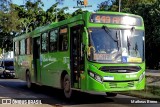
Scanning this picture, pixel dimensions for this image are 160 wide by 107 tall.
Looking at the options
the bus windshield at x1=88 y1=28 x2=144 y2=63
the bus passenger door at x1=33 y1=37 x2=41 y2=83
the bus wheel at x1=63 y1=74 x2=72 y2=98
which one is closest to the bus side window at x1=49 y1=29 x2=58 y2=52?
the bus wheel at x1=63 y1=74 x2=72 y2=98

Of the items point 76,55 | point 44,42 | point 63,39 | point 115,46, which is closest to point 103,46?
point 115,46

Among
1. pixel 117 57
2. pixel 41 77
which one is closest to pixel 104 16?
pixel 117 57

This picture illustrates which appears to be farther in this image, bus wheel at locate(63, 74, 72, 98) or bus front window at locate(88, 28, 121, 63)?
bus wheel at locate(63, 74, 72, 98)

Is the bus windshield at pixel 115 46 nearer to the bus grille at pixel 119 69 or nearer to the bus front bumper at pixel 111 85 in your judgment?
the bus grille at pixel 119 69

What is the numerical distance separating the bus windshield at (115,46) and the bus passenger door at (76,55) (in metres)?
0.58

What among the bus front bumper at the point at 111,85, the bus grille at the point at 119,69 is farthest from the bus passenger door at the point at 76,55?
the bus grille at the point at 119,69

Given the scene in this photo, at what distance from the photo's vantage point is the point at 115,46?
12867mm

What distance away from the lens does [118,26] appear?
43.1ft

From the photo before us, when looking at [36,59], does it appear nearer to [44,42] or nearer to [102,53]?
[44,42]

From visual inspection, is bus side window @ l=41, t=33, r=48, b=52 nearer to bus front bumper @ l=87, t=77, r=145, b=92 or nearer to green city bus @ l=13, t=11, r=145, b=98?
green city bus @ l=13, t=11, r=145, b=98

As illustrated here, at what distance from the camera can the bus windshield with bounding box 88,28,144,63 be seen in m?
12.7

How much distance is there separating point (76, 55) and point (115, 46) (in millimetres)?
1547

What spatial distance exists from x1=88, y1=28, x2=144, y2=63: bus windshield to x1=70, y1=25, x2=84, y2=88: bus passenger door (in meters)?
0.58

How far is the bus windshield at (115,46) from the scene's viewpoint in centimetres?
1269
